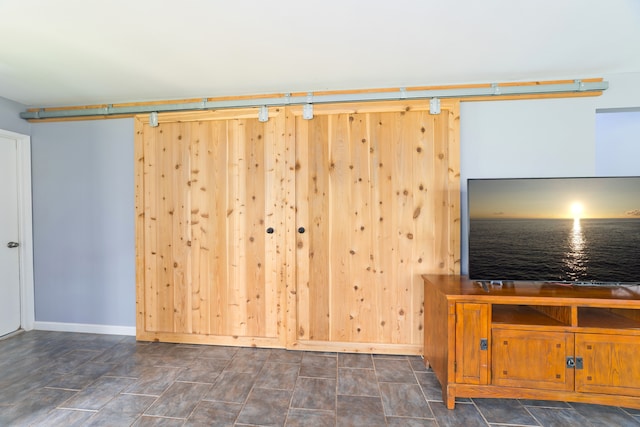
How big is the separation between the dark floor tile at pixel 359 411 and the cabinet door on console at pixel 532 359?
30.2 inches

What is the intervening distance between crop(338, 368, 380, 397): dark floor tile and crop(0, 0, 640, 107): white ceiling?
239 centimetres

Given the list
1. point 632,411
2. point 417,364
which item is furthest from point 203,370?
point 632,411

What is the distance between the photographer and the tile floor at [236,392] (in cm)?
164

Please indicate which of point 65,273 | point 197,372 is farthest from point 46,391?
point 65,273

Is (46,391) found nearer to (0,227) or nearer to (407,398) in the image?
(0,227)

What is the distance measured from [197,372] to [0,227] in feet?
8.41

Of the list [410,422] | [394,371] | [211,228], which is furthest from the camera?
[211,228]

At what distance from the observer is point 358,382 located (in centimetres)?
199

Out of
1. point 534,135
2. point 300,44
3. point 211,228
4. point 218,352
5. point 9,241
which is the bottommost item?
point 218,352

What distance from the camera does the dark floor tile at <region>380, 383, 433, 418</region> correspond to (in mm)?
1678

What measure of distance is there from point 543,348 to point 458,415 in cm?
69

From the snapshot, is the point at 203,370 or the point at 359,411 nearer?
the point at 359,411

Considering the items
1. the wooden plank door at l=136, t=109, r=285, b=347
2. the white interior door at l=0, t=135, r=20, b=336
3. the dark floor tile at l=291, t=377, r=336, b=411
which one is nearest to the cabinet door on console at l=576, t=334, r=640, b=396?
the dark floor tile at l=291, t=377, r=336, b=411

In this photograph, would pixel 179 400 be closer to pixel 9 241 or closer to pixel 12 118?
pixel 9 241
